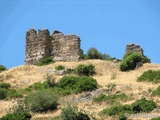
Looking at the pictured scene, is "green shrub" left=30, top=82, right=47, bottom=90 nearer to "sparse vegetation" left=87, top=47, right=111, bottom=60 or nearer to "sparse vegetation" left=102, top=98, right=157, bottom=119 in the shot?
"sparse vegetation" left=102, top=98, right=157, bottom=119

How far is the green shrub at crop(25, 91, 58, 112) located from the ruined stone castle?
12.9 meters

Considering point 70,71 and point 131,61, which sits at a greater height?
point 131,61

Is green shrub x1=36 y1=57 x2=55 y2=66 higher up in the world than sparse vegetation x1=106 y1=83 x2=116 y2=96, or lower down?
higher up

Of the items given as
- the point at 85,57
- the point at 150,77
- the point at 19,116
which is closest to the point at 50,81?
the point at 150,77

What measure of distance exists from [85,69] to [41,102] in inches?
395

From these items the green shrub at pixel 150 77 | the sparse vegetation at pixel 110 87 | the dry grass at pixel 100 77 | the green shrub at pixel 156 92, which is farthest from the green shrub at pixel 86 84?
the green shrub at pixel 156 92

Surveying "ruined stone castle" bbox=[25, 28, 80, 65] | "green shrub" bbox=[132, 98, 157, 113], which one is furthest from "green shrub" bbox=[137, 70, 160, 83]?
"ruined stone castle" bbox=[25, 28, 80, 65]

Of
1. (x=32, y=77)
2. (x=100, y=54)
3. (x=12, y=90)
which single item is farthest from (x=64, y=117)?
(x=100, y=54)

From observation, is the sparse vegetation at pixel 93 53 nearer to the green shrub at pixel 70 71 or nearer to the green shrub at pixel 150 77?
the green shrub at pixel 70 71

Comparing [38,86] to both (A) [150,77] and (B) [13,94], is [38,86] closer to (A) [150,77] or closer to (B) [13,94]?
(B) [13,94]

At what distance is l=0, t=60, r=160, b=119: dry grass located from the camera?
1287 inches

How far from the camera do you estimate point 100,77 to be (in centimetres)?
3941

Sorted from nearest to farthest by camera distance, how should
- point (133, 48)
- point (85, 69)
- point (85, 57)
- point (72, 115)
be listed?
point (72, 115), point (85, 69), point (133, 48), point (85, 57)

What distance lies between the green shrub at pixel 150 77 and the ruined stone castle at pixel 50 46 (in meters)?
7.72
